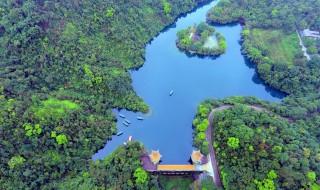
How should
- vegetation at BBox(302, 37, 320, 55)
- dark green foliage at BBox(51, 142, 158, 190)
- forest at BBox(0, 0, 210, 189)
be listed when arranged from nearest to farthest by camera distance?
dark green foliage at BBox(51, 142, 158, 190) → forest at BBox(0, 0, 210, 189) → vegetation at BBox(302, 37, 320, 55)

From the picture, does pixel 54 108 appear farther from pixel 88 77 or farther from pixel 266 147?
pixel 266 147

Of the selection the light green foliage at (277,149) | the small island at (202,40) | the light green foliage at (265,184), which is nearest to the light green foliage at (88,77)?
the small island at (202,40)

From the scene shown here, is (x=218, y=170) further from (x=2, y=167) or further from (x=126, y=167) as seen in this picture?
(x=2, y=167)

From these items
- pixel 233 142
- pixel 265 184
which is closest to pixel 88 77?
pixel 233 142

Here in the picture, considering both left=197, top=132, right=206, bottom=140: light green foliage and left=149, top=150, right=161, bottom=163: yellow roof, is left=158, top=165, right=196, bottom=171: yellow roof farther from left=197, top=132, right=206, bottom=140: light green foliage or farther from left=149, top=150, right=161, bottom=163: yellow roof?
left=197, top=132, right=206, bottom=140: light green foliage

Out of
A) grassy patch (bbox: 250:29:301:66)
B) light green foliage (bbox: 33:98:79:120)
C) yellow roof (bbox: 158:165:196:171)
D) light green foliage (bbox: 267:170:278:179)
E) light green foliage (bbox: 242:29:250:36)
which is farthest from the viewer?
light green foliage (bbox: 242:29:250:36)

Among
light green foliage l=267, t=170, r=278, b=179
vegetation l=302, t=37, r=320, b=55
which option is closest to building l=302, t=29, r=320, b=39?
vegetation l=302, t=37, r=320, b=55

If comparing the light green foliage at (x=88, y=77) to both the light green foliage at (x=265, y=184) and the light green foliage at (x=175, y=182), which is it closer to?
the light green foliage at (x=175, y=182)
